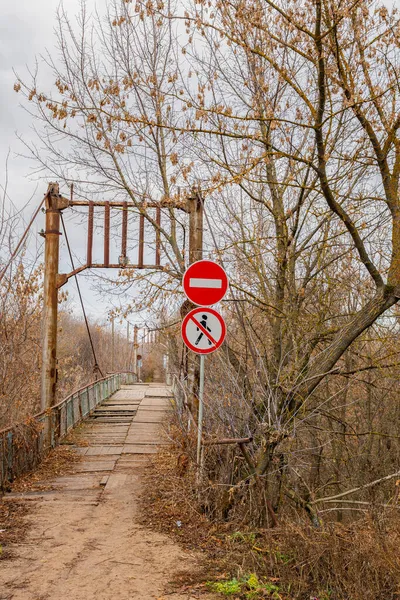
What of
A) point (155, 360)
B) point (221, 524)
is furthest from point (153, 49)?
point (155, 360)

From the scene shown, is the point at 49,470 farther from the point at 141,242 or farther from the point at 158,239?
the point at 158,239

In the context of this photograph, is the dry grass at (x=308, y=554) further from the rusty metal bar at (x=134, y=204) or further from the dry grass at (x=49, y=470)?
the rusty metal bar at (x=134, y=204)

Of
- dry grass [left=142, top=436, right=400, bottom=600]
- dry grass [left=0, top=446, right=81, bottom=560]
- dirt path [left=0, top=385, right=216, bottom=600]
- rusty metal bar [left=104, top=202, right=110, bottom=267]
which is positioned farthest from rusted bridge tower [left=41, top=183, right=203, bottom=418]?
dry grass [left=142, top=436, right=400, bottom=600]

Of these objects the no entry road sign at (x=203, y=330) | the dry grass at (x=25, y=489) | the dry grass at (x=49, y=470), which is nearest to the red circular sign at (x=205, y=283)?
the no entry road sign at (x=203, y=330)

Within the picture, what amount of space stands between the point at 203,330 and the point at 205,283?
642 mm

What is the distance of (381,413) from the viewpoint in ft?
58.3

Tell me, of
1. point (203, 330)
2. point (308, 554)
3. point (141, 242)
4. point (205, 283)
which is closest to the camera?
point (308, 554)

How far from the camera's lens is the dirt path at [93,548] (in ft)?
17.8

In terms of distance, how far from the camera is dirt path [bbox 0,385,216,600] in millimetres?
5428

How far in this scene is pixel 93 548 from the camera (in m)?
6.66

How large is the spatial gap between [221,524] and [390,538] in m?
2.58

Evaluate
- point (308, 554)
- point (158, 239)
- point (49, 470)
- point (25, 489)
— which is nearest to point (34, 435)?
point (49, 470)

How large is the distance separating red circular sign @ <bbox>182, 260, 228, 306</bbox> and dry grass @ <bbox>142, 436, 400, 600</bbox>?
9.06 feet

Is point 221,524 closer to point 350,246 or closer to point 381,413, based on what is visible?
point 350,246
